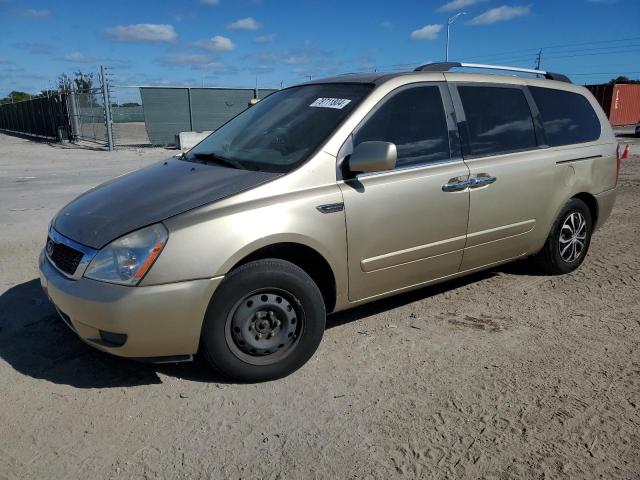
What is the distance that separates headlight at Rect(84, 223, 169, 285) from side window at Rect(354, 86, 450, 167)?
141 cm

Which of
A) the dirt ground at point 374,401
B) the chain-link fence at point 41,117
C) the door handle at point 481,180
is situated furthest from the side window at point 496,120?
the chain-link fence at point 41,117

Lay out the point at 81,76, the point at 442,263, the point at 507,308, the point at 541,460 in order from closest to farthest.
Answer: the point at 541,460
the point at 442,263
the point at 507,308
the point at 81,76

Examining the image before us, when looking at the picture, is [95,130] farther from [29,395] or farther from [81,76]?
[29,395]

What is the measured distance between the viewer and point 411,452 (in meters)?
2.52

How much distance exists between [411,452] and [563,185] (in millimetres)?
3062

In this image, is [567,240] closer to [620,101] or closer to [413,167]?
[413,167]

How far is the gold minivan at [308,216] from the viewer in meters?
2.86

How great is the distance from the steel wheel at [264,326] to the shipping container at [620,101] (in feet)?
136

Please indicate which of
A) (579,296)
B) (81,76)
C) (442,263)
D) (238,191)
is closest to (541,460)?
(442,263)

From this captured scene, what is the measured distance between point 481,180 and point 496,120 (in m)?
0.62

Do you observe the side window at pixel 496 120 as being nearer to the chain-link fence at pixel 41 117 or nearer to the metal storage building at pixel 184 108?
the metal storage building at pixel 184 108

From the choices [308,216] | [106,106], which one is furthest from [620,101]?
[308,216]

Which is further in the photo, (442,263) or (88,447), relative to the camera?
(442,263)

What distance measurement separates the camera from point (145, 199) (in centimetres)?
319
